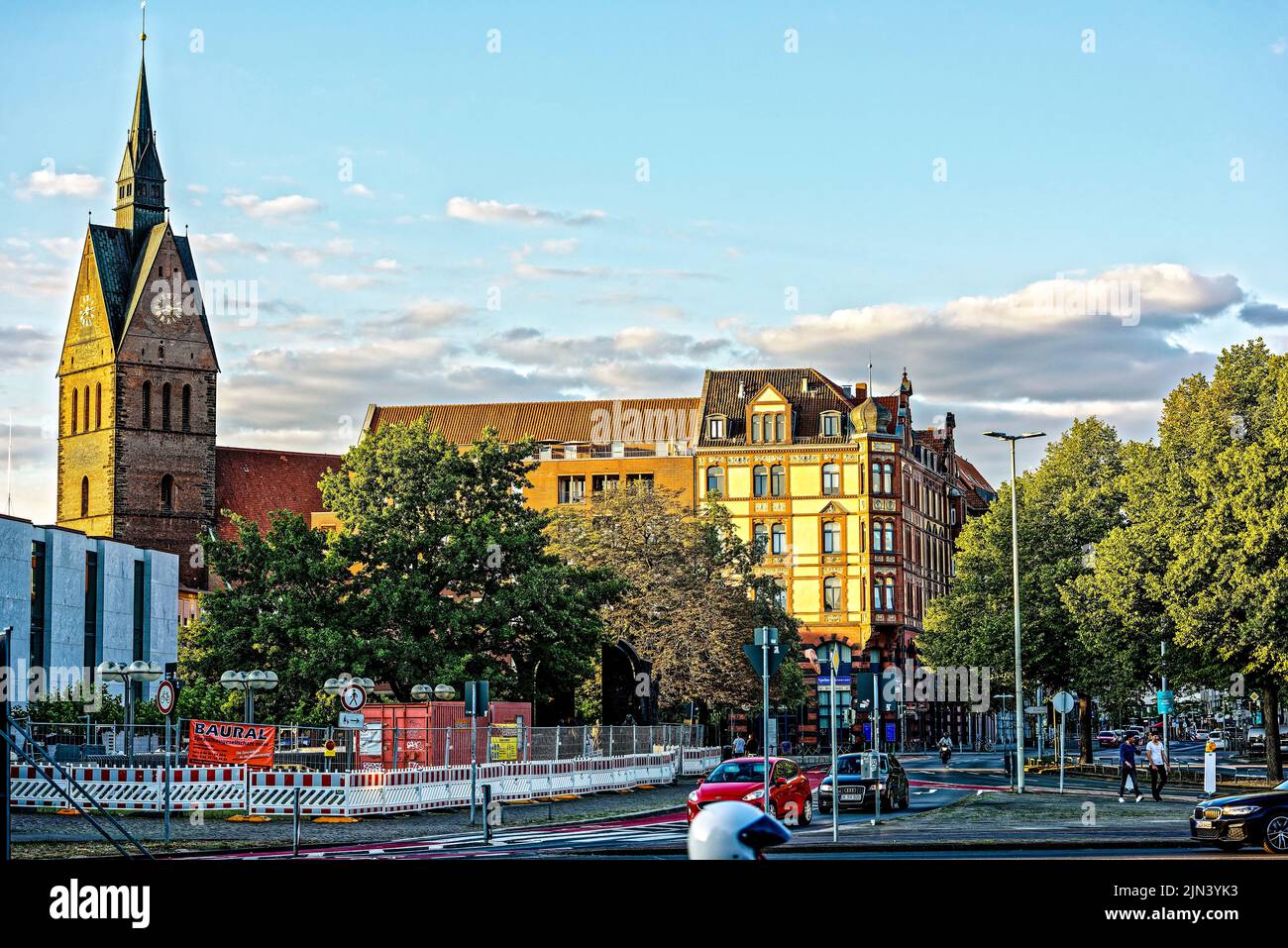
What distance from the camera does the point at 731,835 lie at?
4082mm

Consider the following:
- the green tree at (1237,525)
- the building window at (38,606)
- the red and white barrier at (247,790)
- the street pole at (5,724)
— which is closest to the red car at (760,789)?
the red and white barrier at (247,790)

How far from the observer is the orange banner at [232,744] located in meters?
36.5

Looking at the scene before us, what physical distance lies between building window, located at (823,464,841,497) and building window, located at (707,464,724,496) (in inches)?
246

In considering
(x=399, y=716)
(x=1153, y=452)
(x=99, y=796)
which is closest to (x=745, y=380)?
(x=1153, y=452)

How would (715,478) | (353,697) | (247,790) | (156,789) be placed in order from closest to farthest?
(353,697), (247,790), (156,789), (715,478)

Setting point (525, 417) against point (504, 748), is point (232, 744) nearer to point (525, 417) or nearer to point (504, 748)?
point (504, 748)

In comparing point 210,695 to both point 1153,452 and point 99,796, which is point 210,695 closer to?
point 99,796

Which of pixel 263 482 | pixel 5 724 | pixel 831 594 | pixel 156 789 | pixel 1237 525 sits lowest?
pixel 156 789

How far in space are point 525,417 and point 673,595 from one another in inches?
1938

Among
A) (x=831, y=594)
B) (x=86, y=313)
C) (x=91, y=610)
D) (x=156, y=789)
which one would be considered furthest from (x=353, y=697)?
(x=86, y=313)

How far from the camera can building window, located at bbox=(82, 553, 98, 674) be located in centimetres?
7788

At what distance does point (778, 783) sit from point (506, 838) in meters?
5.43

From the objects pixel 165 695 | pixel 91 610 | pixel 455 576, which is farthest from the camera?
pixel 91 610

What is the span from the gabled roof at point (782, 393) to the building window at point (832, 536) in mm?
4941
